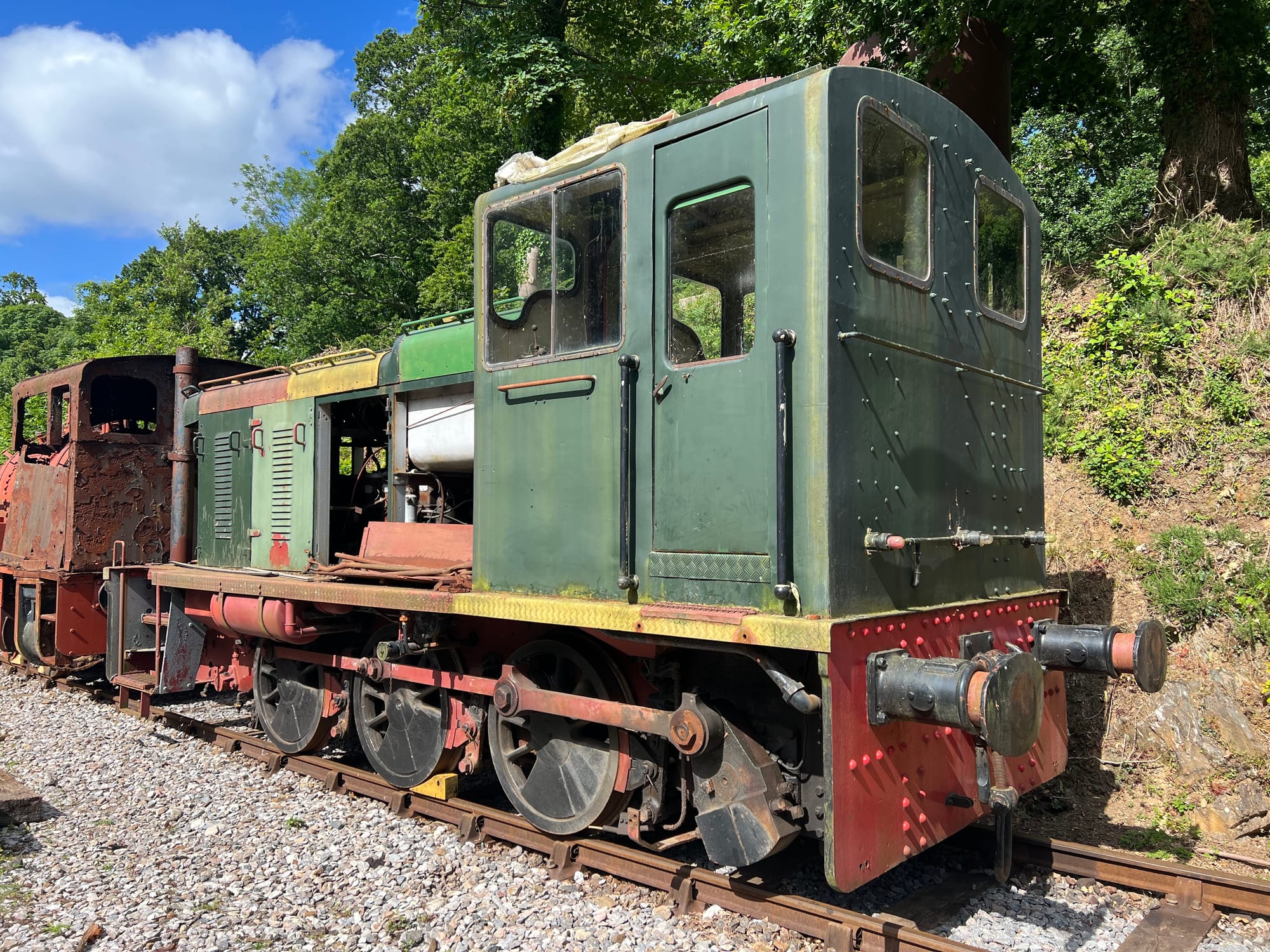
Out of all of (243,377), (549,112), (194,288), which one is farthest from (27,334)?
(243,377)

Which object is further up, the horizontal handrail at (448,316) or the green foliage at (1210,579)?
the horizontal handrail at (448,316)

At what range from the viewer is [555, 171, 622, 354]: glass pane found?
13.9ft

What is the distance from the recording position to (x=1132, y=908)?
4.23 meters

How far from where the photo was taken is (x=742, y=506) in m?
3.70

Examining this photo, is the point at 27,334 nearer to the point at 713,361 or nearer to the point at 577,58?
the point at 577,58

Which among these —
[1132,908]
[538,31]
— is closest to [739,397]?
[1132,908]

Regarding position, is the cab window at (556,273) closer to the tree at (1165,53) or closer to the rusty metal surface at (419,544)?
the rusty metal surface at (419,544)

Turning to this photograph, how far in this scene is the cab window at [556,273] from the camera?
4281 millimetres

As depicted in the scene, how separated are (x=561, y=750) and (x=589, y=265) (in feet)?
8.38

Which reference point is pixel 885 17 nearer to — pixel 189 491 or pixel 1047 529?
pixel 1047 529

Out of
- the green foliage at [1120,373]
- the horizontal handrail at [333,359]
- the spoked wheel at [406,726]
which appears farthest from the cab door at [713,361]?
the green foliage at [1120,373]

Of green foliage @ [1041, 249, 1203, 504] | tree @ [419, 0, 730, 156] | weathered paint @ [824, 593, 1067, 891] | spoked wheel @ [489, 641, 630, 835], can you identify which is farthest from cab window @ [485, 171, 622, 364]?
tree @ [419, 0, 730, 156]

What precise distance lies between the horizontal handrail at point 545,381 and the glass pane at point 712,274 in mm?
499

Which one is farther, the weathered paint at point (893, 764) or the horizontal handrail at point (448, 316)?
the horizontal handrail at point (448, 316)
